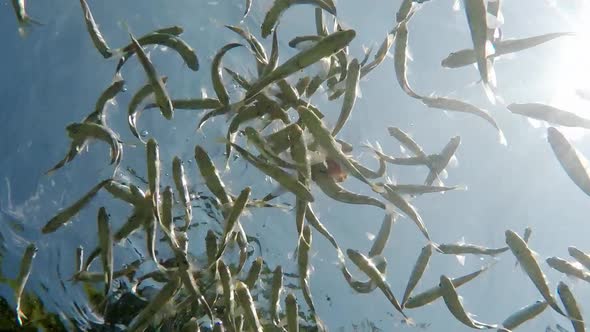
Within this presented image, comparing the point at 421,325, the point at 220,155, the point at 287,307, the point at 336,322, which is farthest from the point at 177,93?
the point at 421,325

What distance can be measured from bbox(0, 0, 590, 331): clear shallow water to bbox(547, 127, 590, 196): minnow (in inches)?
139

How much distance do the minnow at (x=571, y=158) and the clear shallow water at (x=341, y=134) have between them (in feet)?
11.6

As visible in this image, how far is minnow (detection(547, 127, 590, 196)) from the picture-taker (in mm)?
2270

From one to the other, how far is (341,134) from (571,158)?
429cm

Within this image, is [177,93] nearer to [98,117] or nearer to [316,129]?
[98,117]

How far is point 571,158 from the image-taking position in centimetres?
229

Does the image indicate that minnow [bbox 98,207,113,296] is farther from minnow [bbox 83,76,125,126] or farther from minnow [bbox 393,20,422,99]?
minnow [bbox 393,20,422,99]

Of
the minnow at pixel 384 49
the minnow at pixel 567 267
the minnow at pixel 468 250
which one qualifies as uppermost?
the minnow at pixel 384 49

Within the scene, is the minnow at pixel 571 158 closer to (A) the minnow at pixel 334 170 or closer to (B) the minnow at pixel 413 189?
(B) the minnow at pixel 413 189

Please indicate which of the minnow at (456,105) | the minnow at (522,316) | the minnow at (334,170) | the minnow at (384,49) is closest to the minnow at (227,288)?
the minnow at (334,170)

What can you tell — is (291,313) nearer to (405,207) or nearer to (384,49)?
(405,207)

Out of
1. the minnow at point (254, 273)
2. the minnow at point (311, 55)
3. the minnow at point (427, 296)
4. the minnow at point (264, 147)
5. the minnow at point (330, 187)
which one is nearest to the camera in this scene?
the minnow at point (311, 55)

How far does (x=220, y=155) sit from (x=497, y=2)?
164 cm

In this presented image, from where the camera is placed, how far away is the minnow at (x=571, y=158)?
2270 millimetres
